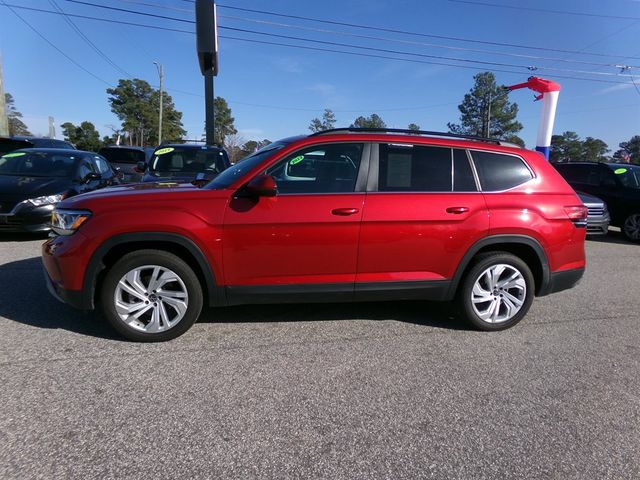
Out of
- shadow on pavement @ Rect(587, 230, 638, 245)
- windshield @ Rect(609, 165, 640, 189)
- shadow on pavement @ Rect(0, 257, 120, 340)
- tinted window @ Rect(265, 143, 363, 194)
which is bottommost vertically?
shadow on pavement @ Rect(0, 257, 120, 340)

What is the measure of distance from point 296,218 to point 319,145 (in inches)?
27.3

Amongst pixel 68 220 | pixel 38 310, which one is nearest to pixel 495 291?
pixel 68 220

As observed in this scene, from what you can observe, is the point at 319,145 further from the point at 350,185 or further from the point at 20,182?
the point at 20,182

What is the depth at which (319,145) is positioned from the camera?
150 inches

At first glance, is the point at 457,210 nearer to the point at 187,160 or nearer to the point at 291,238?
the point at 291,238

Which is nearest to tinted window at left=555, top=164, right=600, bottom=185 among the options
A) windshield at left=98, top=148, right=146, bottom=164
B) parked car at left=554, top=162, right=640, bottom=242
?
parked car at left=554, top=162, right=640, bottom=242

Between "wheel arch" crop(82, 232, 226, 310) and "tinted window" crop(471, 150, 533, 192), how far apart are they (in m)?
2.52

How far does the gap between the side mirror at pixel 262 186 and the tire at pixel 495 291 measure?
1939 millimetres

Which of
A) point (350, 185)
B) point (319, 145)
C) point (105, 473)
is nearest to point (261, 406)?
point (105, 473)

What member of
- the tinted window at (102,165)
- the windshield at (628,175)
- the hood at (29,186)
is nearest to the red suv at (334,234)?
the hood at (29,186)

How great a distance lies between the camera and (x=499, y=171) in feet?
13.5

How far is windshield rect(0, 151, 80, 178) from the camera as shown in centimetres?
796

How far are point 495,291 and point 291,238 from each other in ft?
6.47

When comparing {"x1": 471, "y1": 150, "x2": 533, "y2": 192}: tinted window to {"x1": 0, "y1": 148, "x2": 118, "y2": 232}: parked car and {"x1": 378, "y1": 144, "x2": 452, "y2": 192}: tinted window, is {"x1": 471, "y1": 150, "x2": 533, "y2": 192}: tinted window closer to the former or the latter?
{"x1": 378, "y1": 144, "x2": 452, "y2": 192}: tinted window
